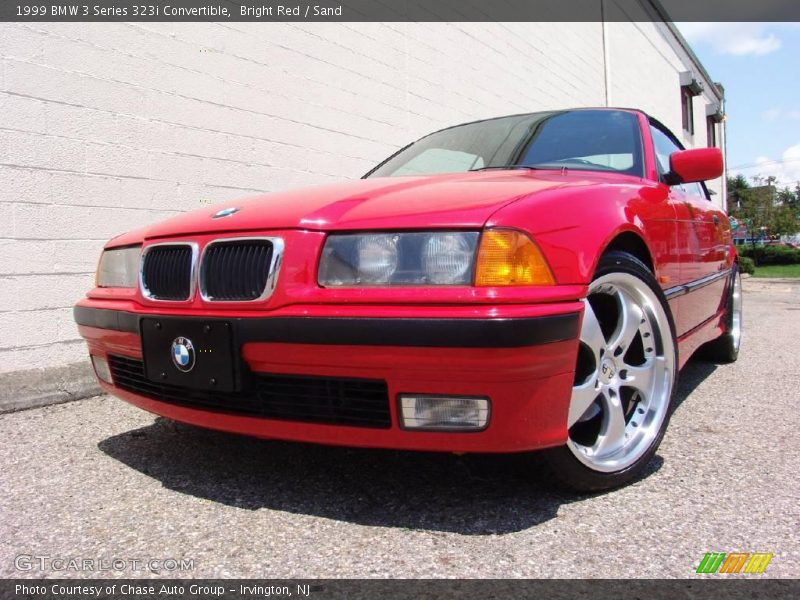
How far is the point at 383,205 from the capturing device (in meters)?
1.88

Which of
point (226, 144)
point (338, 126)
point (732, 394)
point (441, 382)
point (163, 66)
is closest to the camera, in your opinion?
point (441, 382)

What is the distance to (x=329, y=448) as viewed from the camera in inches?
97.7

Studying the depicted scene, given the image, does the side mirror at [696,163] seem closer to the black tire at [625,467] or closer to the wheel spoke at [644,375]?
the black tire at [625,467]

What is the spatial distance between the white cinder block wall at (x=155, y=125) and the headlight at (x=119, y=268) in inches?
40.8

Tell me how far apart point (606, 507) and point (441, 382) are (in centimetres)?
70

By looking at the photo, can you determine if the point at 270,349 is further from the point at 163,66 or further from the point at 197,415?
the point at 163,66

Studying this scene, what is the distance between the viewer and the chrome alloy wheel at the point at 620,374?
76.7 inches

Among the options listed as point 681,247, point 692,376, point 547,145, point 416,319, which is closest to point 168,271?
point 416,319

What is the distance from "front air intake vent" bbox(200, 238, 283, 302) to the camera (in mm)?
1833

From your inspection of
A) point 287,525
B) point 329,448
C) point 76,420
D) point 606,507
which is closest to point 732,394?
point 606,507

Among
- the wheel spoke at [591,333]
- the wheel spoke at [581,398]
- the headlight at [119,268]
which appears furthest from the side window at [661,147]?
the headlight at [119,268]

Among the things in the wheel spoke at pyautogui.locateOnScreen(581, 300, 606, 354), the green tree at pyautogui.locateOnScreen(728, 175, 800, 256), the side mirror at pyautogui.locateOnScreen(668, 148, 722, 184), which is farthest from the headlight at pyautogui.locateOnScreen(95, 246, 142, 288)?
the green tree at pyautogui.locateOnScreen(728, 175, 800, 256)
